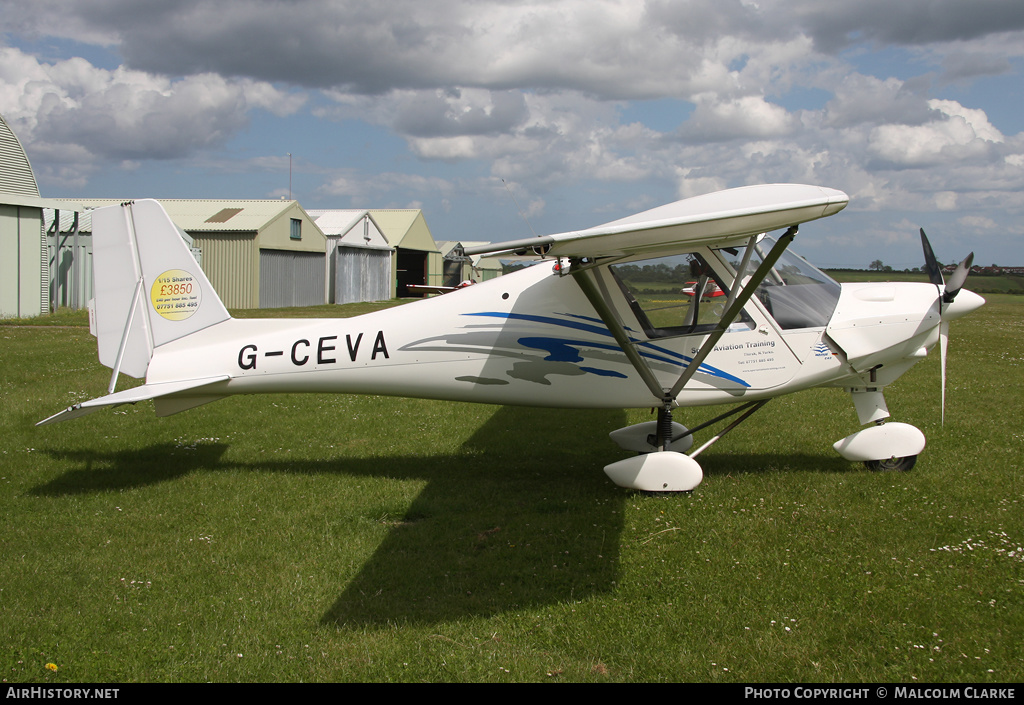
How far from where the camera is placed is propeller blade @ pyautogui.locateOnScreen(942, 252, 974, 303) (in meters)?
6.36

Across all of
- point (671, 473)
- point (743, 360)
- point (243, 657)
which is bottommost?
point (243, 657)

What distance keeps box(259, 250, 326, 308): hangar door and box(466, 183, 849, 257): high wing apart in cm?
3178

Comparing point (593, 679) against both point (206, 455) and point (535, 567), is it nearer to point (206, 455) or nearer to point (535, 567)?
point (535, 567)

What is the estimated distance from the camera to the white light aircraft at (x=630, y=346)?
21.3 feet

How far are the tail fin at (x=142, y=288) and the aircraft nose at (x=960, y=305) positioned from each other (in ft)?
23.7

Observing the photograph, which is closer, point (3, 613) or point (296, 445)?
point (3, 613)

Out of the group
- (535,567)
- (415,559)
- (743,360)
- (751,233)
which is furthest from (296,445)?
(751,233)

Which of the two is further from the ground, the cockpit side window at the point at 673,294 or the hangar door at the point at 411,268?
the hangar door at the point at 411,268

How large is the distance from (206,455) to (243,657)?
466 centimetres

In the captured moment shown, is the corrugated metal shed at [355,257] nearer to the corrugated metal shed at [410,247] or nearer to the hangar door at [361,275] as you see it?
the hangar door at [361,275]

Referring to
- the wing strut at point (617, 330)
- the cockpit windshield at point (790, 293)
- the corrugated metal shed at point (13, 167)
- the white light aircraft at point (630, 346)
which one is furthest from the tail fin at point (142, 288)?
the corrugated metal shed at point (13, 167)

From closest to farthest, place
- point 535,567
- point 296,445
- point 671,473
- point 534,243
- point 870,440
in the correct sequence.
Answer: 1. point 534,243
2. point 535,567
3. point 671,473
4. point 870,440
5. point 296,445

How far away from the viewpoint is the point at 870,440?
22.2 feet

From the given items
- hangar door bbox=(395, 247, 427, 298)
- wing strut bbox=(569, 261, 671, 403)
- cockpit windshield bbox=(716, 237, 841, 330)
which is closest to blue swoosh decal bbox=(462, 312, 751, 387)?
wing strut bbox=(569, 261, 671, 403)
